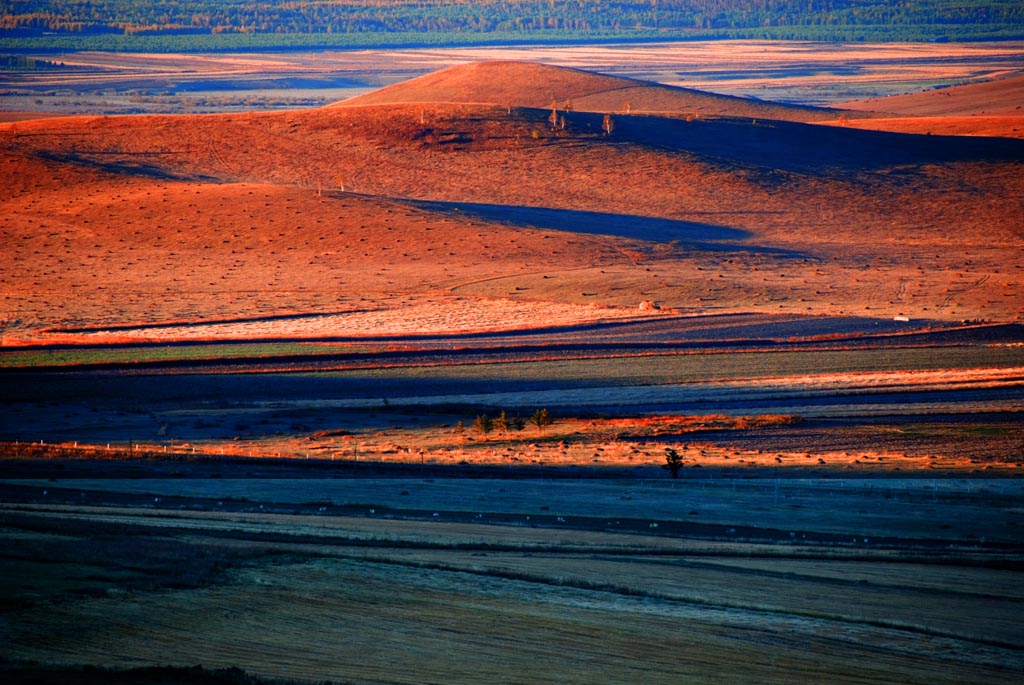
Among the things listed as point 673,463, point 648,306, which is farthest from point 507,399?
point 648,306

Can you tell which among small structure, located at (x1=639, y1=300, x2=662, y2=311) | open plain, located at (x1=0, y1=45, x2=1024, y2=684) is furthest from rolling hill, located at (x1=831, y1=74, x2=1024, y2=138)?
small structure, located at (x1=639, y1=300, x2=662, y2=311)

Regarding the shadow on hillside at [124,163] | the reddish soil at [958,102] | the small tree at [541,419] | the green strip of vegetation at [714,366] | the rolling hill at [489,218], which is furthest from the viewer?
the reddish soil at [958,102]

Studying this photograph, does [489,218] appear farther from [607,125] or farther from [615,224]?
[607,125]

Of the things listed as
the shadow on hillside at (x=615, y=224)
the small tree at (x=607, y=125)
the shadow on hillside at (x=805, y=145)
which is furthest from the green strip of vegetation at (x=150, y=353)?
the small tree at (x=607, y=125)

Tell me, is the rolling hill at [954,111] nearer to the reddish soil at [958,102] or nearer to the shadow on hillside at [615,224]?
the reddish soil at [958,102]

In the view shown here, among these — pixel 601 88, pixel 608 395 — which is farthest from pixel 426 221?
pixel 601 88

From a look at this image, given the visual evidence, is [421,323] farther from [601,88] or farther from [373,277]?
[601,88]

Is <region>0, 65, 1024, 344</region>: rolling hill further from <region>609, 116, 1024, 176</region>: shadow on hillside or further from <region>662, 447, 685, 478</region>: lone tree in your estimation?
<region>662, 447, 685, 478</region>: lone tree
